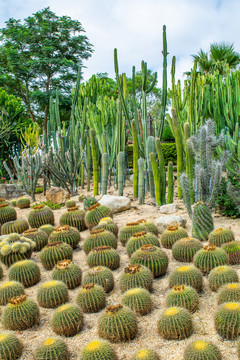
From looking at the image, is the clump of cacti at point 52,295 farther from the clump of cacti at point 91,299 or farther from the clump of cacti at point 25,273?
the clump of cacti at point 25,273

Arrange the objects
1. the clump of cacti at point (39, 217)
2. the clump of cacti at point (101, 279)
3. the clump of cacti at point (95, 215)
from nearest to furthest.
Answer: the clump of cacti at point (101, 279) < the clump of cacti at point (95, 215) < the clump of cacti at point (39, 217)

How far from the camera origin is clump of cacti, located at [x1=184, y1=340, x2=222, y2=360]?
8.30ft

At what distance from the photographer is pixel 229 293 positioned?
10.7 feet

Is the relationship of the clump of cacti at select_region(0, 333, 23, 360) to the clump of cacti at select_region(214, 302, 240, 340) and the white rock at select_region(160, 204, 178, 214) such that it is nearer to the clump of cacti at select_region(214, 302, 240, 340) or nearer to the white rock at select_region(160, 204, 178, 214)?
the clump of cacti at select_region(214, 302, 240, 340)

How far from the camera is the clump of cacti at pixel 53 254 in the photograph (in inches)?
183

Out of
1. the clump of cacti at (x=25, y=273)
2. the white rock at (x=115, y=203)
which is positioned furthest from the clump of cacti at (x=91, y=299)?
the white rock at (x=115, y=203)

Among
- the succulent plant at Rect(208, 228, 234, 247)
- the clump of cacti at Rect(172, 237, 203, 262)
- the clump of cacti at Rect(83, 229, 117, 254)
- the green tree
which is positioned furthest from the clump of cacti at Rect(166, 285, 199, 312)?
the green tree

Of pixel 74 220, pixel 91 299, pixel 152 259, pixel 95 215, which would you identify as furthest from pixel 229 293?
pixel 74 220

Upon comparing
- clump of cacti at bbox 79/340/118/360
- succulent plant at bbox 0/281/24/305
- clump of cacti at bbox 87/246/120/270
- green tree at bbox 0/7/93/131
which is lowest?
clump of cacti at bbox 79/340/118/360

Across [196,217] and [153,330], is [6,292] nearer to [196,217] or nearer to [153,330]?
[153,330]

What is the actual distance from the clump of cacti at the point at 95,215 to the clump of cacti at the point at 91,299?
7.60 ft

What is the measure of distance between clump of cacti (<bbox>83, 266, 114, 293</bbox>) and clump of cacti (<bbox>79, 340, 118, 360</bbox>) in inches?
45.4

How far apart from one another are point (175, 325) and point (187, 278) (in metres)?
0.79

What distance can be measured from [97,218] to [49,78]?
17.8 m
